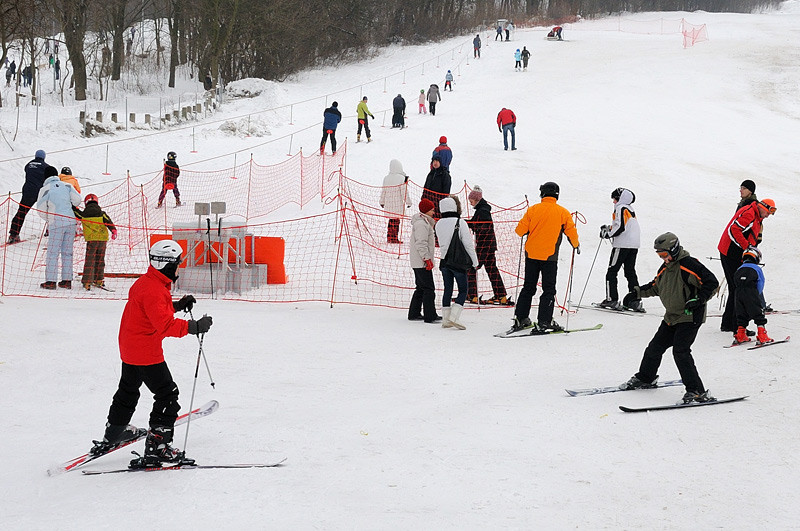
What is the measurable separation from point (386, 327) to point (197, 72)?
38289mm

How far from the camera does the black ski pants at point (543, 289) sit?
9348 mm

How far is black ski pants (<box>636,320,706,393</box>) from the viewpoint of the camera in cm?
666

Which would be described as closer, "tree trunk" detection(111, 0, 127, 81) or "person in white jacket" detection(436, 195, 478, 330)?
"person in white jacket" detection(436, 195, 478, 330)

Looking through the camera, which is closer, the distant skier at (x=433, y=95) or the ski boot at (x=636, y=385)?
the ski boot at (x=636, y=385)

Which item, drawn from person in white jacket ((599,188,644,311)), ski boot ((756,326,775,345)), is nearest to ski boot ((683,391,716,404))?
ski boot ((756,326,775,345))

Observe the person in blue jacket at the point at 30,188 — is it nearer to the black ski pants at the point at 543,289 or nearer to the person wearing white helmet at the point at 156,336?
the black ski pants at the point at 543,289

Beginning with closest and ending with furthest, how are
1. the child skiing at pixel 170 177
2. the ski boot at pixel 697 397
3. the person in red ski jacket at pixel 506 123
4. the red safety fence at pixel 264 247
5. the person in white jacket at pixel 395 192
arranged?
the ski boot at pixel 697 397 < the red safety fence at pixel 264 247 < the person in white jacket at pixel 395 192 < the child skiing at pixel 170 177 < the person in red ski jacket at pixel 506 123

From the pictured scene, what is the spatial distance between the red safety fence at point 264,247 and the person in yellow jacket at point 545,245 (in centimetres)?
221

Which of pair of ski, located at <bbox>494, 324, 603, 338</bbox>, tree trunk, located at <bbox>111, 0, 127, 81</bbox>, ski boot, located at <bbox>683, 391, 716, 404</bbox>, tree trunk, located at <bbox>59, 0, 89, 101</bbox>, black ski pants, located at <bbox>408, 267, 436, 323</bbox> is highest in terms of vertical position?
tree trunk, located at <bbox>111, 0, 127, 81</bbox>

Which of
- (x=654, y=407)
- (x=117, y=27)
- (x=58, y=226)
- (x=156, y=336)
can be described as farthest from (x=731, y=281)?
(x=117, y=27)

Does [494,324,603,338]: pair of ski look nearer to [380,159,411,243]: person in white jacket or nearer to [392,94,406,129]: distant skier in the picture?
[380,159,411,243]: person in white jacket

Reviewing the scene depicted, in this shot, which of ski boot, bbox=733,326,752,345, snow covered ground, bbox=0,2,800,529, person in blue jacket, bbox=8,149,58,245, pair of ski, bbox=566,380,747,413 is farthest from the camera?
person in blue jacket, bbox=8,149,58,245

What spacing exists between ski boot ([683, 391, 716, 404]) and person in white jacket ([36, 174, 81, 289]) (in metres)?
8.52

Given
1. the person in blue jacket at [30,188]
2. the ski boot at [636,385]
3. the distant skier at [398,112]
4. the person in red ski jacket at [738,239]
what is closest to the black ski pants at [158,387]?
the ski boot at [636,385]
